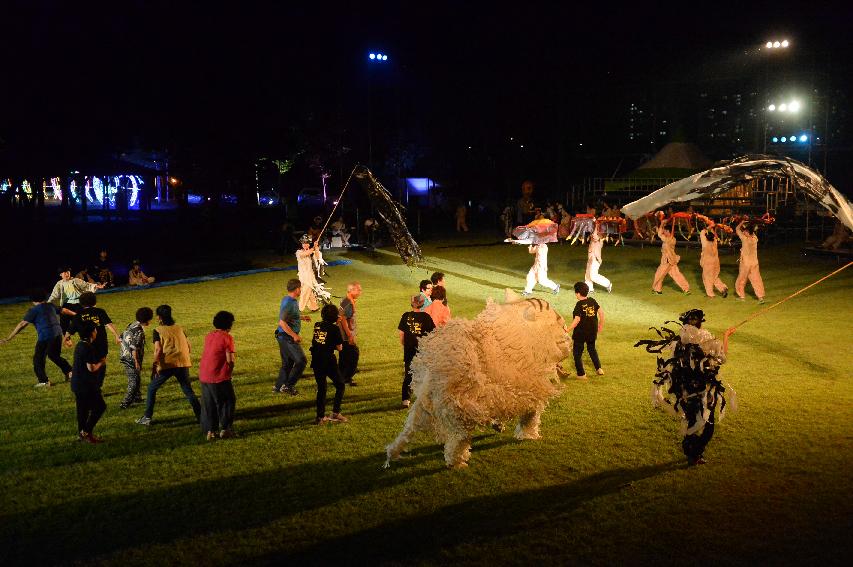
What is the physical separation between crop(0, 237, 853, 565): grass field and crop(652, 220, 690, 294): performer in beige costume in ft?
22.9

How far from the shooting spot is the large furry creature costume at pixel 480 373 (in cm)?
785

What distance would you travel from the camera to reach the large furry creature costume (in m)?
7.85

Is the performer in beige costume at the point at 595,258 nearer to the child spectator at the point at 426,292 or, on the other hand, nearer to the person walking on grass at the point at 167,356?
the child spectator at the point at 426,292

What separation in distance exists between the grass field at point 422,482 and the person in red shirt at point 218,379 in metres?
0.26

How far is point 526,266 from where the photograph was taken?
27.0 m

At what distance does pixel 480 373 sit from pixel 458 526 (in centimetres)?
167

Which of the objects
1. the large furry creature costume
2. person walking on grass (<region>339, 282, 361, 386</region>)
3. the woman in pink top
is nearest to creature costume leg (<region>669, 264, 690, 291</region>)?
the woman in pink top

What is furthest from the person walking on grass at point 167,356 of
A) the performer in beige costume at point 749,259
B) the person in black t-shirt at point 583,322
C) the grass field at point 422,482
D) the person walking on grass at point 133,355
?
the performer in beige costume at point 749,259

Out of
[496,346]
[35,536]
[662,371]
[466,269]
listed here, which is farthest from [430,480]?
[466,269]

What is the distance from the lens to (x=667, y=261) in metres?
20.1

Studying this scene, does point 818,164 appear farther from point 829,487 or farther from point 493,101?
point 829,487

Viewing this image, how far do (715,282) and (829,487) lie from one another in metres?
13.0

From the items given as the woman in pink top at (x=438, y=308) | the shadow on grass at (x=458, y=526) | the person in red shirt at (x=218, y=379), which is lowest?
the shadow on grass at (x=458, y=526)

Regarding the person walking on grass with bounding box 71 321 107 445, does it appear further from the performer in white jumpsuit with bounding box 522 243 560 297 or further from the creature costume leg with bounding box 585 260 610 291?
the creature costume leg with bounding box 585 260 610 291
